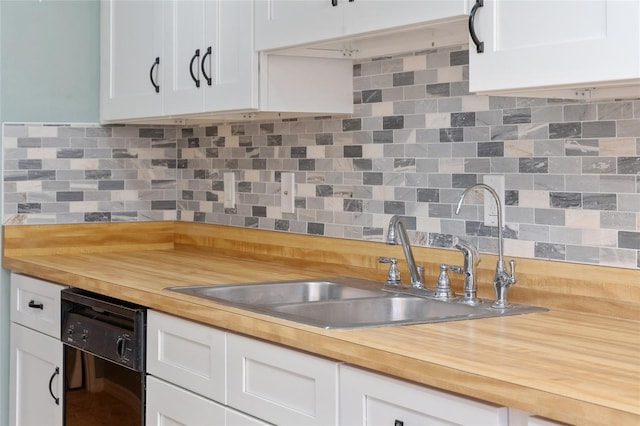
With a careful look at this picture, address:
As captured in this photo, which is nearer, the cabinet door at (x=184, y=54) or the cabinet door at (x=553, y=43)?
the cabinet door at (x=553, y=43)

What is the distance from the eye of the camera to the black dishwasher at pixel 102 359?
269 cm

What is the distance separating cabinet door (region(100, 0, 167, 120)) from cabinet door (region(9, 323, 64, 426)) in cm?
89

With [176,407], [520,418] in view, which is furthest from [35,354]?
[520,418]

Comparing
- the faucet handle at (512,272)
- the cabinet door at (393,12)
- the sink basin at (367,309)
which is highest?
the cabinet door at (393,12)

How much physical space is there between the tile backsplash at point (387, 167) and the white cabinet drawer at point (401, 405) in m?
0.71

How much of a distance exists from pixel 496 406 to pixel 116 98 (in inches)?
98.1

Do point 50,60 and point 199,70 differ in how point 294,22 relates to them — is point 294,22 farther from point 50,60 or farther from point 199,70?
point 50,60

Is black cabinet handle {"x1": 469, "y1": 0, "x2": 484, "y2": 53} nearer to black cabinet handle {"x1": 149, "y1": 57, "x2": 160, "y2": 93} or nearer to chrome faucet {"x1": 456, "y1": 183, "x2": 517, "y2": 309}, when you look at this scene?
chrome faucet {"x1": 456, "y1": 183, "x2": 517, "y2": 309}

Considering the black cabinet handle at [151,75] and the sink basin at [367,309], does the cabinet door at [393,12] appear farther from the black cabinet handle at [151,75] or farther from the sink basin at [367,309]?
the black cabinet handle at [151,75]

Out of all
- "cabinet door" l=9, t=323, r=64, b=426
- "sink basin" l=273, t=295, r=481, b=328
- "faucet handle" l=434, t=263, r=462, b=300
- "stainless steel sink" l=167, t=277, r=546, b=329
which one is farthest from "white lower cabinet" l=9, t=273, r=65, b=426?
"faucet handle" l=434, t=263, r=462, b=300

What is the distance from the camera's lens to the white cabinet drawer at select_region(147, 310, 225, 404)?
2.32 meters

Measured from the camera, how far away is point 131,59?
141 inches

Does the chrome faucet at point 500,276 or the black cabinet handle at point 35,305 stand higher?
the chrome faucet at point 500,276

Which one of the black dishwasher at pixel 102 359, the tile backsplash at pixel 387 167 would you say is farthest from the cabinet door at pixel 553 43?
the black dishwasher at pixel 102 359
